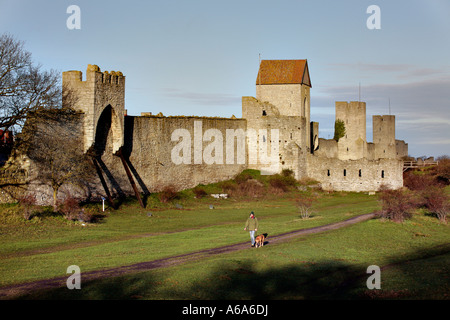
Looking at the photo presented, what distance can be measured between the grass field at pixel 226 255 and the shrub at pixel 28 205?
1.55 ft

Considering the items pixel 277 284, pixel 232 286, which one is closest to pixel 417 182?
pixel 277 284

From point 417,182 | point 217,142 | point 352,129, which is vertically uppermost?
point 352,129

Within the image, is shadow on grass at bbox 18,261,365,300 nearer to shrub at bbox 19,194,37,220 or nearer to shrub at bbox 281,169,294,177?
shrub at bbox 19,194,37,220

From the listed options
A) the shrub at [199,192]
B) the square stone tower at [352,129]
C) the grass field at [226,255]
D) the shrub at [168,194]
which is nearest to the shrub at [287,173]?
the shrub at [199,192]

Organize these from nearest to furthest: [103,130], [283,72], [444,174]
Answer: [103,130]
[444,174]
[283,72]

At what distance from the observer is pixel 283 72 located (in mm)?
56719

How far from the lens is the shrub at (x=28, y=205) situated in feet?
96.3

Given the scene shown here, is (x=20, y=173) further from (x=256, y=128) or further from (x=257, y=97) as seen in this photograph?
(x=257, y=97)

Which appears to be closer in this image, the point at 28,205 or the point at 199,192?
the point at 28,205

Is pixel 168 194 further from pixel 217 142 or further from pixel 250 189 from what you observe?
pixel 217 142

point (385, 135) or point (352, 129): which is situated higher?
point (352, 129)

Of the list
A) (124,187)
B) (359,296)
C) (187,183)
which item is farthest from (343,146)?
(359,296)

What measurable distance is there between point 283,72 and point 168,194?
21.5m

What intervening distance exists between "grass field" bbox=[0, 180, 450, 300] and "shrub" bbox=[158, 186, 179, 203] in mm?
3171
